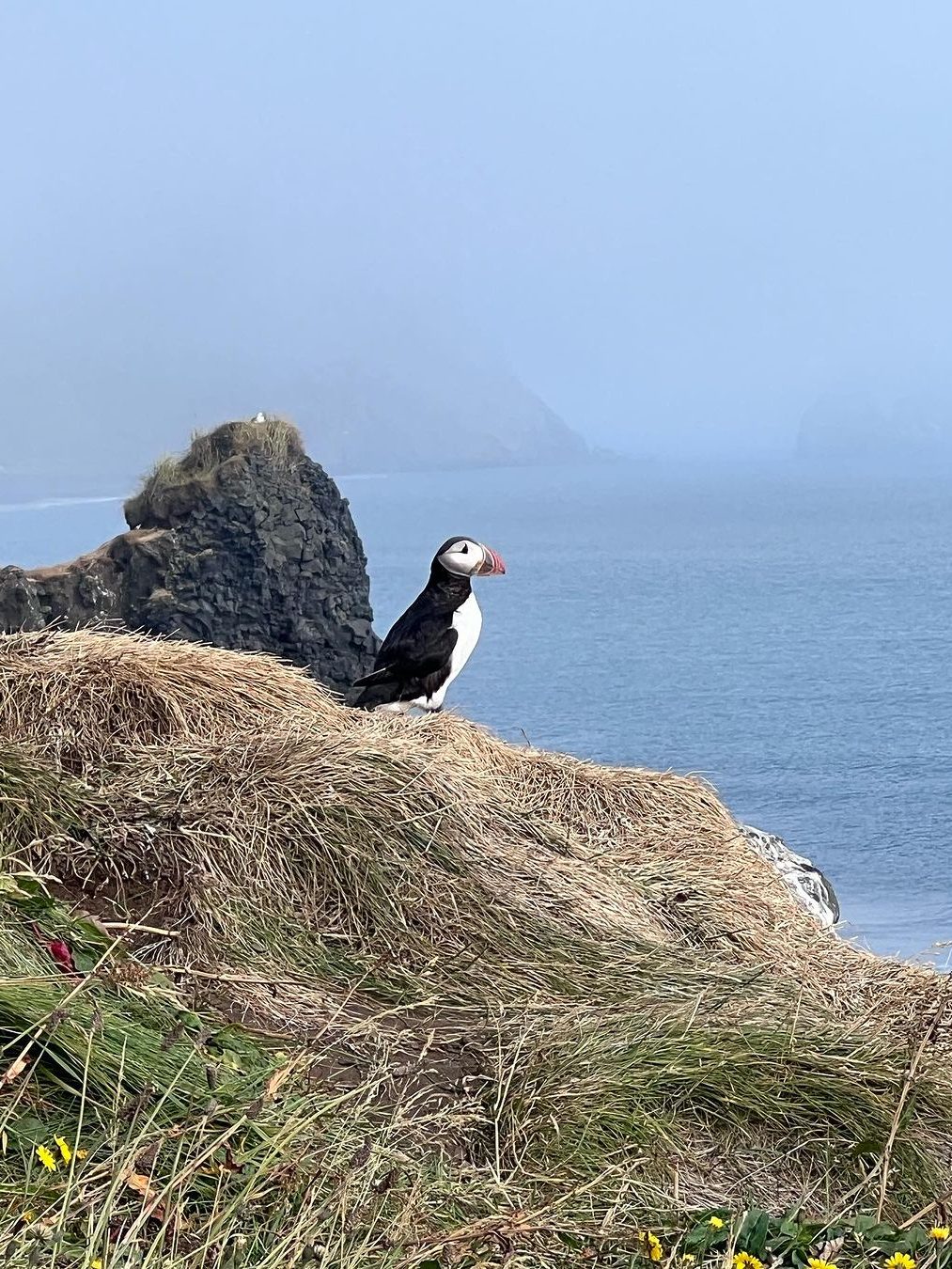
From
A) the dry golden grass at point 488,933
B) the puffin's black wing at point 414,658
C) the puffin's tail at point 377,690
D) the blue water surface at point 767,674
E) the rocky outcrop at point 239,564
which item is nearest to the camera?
the dry golden grass at point 488,933

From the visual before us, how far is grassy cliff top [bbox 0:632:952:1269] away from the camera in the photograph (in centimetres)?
244

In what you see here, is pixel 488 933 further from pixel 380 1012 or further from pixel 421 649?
pixel 421 649

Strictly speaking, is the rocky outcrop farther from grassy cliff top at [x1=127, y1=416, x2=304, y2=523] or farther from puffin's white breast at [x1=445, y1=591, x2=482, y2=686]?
puffin's white breast at [x1=445, y1=591, x2=482, y2=686]

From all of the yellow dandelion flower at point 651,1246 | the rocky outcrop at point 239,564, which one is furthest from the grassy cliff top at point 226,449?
the yellow dandelion flower at point 651,1246

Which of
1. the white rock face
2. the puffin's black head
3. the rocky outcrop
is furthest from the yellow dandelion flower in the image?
the rocky outcrop

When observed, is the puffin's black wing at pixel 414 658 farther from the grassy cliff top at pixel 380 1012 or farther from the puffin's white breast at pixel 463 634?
the grassy cliff top at pixel 380 1012

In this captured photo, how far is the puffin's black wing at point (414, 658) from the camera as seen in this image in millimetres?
6242

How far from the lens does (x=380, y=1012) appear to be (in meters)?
3.27

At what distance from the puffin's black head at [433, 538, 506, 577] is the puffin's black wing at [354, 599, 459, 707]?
208 millimetres

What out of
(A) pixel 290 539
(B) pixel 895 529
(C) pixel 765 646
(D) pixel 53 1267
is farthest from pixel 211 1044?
(B) pixel 895 529

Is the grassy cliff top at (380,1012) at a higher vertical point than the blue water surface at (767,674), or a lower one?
higher

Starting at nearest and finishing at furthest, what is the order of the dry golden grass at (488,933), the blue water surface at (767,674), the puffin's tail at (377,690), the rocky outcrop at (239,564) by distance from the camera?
1. the dry golden grass at (488,933)
2. the puffin's tail at (377,690)
3. the rocky outcrop at (239,564)
4. the blue water surface at (767,674)

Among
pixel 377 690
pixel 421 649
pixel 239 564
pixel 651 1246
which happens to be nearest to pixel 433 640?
pixel 421 649

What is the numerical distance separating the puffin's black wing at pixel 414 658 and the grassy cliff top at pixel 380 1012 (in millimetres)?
971
